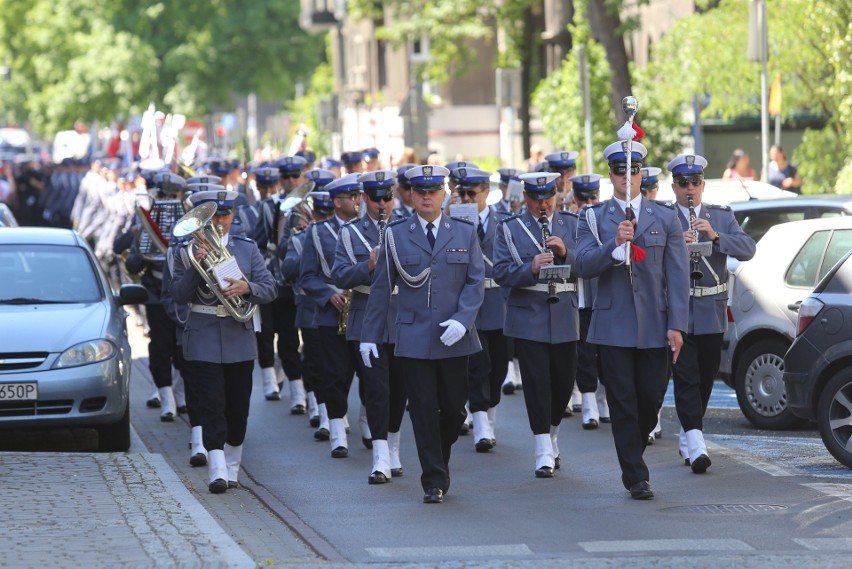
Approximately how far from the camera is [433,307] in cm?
1092

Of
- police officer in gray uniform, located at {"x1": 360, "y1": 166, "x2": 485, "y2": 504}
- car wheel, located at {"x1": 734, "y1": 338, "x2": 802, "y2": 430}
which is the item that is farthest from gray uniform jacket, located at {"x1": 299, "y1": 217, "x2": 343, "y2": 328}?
car wheel, located at {"x1": 734, "y1": 338, "x2": 802, "y2": 430}

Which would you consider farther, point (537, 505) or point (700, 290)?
point (700, 290)

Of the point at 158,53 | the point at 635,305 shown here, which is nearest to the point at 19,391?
the point at 635,305

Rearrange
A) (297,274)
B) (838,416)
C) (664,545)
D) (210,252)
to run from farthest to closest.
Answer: (297,274), (838,416), (210,252), (664,545)

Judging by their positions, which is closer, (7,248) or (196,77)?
(7,248)

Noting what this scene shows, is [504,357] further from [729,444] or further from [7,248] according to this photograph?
[7,248]

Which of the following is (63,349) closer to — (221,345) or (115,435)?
(115,435)

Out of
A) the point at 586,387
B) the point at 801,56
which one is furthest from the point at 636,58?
the point at 586,387

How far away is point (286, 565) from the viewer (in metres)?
8.70

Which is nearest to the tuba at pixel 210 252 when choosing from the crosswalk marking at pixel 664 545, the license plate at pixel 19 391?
the license plate at pixel 19 391

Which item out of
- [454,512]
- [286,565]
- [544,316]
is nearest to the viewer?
[286,565]

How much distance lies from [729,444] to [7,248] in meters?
5.57

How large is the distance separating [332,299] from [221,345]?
1747 mm

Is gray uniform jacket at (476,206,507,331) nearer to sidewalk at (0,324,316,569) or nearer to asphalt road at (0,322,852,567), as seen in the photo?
asphalt road at (0,322,852,567)
